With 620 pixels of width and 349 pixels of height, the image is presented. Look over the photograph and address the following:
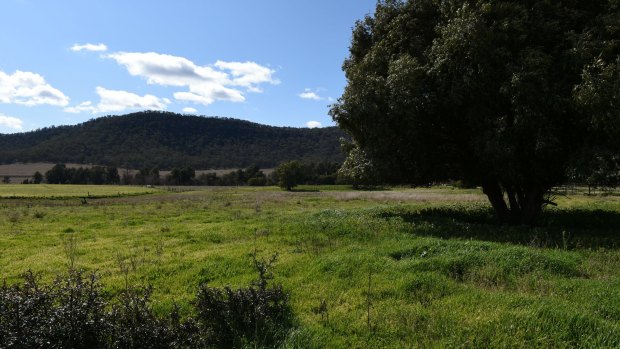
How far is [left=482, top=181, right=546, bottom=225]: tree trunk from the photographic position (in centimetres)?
1694

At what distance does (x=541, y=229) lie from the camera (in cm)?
1460

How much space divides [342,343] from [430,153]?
13118 mm

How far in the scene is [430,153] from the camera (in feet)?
58.2

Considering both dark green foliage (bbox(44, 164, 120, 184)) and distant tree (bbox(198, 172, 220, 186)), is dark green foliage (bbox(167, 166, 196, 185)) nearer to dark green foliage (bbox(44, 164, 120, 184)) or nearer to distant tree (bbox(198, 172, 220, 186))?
distant tree (bbox(198, 172, 220, 186))

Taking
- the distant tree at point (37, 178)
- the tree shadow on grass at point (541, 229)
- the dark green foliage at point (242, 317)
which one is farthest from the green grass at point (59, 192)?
the dark green foliage at point (242, 317)

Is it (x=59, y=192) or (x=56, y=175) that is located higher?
(x=56, y=175)

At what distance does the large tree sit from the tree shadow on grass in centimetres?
176

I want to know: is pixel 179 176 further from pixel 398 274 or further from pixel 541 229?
pixel 398 274

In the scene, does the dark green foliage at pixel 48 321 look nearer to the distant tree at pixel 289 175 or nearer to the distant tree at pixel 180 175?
the distant tree at pixel 289 175

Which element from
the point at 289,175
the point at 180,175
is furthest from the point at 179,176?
the point at 289,175

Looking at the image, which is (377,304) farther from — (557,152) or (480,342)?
(557,152)

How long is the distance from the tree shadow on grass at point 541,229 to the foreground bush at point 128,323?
27.2ft

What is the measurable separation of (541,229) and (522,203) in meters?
3.97

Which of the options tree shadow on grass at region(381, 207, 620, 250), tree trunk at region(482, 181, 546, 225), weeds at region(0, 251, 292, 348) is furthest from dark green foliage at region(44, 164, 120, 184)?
weeds at region(0, 251, 292, 348)
